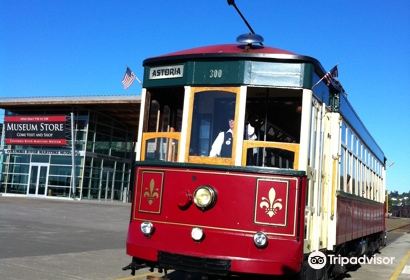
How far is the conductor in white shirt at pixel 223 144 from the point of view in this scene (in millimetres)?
6227

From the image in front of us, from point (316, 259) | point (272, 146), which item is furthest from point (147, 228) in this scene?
point (316, 259)

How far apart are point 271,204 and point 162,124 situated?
195cm

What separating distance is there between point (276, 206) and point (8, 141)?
112 feet

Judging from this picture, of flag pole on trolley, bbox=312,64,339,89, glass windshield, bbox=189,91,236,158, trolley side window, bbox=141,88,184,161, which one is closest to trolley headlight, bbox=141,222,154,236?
trolley side window, bbox=141,88,184,161

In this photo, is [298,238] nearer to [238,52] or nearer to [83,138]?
[238,52]

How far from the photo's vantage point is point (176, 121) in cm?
695

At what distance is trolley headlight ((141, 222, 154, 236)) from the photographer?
250 inches

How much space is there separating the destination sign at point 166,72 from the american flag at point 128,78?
32cm

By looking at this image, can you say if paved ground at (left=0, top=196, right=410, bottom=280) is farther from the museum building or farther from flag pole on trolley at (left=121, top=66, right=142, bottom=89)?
the museum building

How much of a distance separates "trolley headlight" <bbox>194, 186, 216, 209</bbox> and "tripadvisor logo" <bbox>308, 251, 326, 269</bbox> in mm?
1415

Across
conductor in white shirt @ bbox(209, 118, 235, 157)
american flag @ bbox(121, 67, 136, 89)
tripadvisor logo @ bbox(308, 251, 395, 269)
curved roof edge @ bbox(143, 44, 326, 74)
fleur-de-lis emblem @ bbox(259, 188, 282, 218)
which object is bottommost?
tripadvisor logo @ bbox(308, 251, 395, 269)

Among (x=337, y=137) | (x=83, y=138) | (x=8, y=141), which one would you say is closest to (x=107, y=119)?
(x=83, y=138)

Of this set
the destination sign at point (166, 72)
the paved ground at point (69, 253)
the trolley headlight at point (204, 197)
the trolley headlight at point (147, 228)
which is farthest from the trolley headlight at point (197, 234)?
the paved ground at point (69, 253)

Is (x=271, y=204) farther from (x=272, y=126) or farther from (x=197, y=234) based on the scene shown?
(x=272, y=126)
